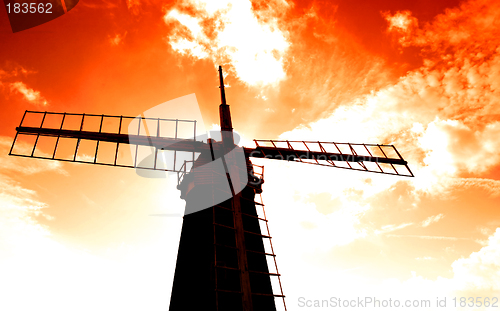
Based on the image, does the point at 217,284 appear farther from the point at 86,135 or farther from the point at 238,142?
the point at 86,135

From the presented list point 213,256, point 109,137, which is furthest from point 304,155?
point 109,137

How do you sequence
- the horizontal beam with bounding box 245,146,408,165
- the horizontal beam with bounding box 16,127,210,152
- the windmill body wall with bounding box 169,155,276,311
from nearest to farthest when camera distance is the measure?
the windmill body wall with bounding box 169,155,276,311
the horizontal beam with bounding box 16,127,210,152
the horizontal beam with bounding box 245,146,408,165

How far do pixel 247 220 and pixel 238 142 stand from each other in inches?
153

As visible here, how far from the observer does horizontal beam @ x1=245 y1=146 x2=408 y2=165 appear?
12.5m

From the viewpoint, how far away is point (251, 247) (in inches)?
368

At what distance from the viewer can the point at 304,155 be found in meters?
13.1

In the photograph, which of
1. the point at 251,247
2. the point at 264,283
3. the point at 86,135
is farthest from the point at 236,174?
the point at 86,135

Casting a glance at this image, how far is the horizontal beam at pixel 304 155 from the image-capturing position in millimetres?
12477

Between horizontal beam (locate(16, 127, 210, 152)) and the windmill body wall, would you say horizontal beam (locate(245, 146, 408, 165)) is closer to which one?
the windmill body wall

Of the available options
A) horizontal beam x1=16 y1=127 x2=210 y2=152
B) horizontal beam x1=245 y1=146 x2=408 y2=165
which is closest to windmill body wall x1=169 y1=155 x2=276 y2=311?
horizontal beam x1=16 y1=127 x2=210 y2=152

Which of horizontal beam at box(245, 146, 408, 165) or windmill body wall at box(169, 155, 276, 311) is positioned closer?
windmill body wall at box(169, 155, 276, 311)

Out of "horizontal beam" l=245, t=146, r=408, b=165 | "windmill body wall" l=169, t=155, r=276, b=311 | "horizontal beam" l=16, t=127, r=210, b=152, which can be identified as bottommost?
"windmill body wall" l=169, t=155, r=276, b=311

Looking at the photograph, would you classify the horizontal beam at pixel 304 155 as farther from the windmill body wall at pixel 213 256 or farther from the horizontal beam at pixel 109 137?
the horizontal beam at pixel 109 137

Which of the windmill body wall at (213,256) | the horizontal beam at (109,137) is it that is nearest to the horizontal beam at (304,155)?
the windmill body wall at (213,256)
